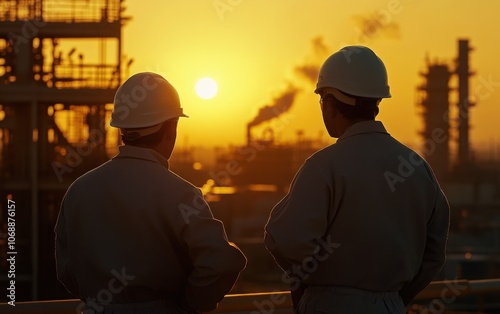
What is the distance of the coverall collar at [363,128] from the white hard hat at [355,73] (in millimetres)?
110

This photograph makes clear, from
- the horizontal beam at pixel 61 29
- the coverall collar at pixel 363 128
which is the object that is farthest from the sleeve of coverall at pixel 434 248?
the horizontal beam at pixel 61 29

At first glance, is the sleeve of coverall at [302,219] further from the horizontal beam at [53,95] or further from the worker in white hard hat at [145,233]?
the horizontal beam at [53,95]

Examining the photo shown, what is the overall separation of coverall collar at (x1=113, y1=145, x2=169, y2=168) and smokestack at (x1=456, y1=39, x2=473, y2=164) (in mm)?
60420

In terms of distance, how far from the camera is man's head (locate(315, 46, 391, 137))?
11.9ft

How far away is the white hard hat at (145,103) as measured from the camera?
3627 mm

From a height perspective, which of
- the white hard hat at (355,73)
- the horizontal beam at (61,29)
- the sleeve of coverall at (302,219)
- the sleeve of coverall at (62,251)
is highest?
the horizontal beam at (61,29)

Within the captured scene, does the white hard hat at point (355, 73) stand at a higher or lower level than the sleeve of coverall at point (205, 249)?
higher

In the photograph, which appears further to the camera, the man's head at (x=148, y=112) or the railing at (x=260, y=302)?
the railing at (x=260, y=302)

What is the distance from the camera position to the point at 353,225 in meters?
3.49

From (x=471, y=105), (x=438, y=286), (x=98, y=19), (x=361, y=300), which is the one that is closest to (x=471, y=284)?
(x=438, y=286)

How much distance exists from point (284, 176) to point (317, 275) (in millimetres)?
53141

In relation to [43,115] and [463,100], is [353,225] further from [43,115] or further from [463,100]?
[463,100]

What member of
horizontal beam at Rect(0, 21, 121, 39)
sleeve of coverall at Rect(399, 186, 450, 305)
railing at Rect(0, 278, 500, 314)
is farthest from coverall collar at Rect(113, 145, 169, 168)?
horizontal beam at Rect(0, 21, 121, 39)

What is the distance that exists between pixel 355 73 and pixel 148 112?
849mm
